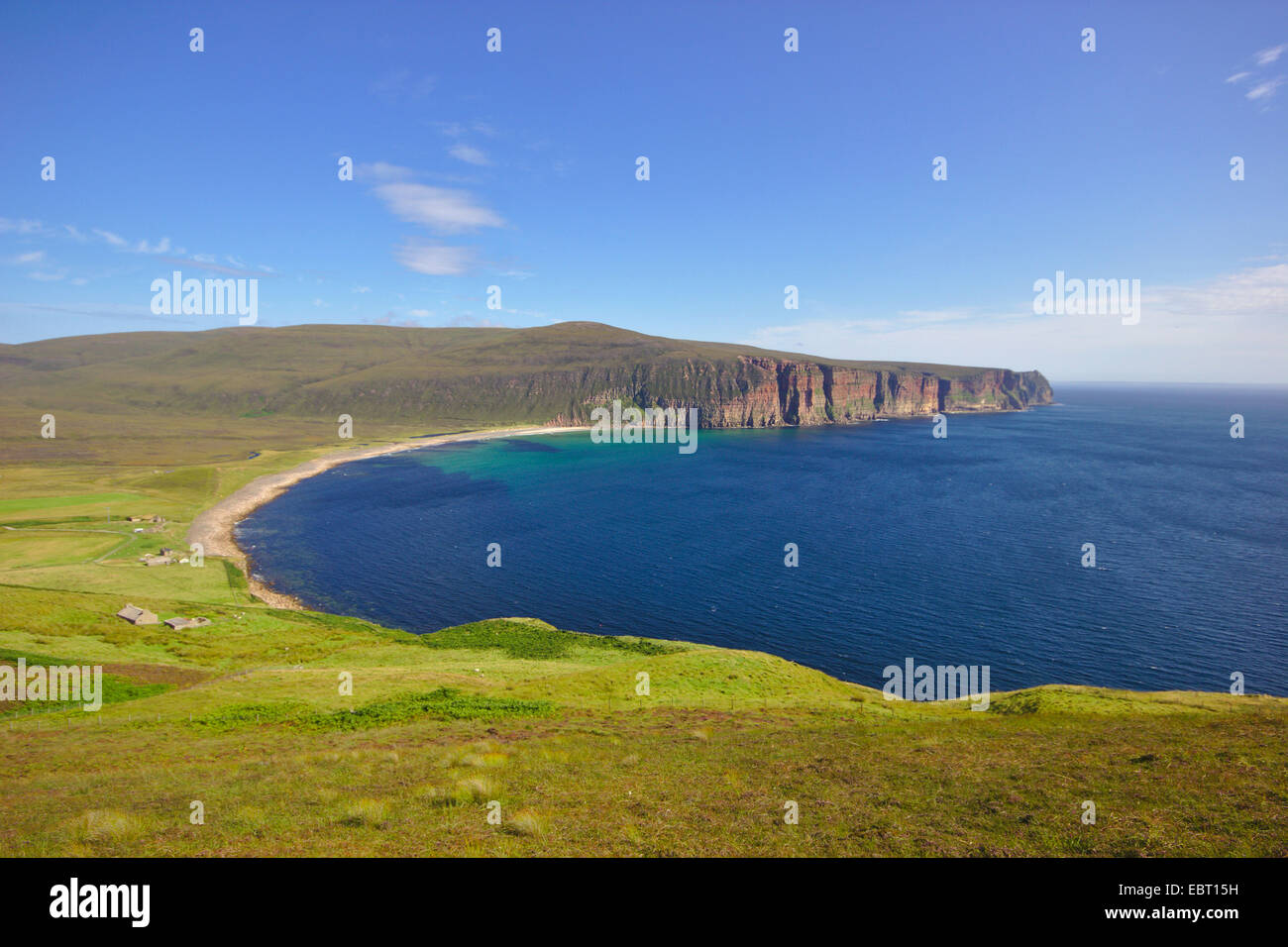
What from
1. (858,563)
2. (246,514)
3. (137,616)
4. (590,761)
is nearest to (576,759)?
(590,761)

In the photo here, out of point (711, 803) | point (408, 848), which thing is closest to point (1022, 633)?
point (711, 803)

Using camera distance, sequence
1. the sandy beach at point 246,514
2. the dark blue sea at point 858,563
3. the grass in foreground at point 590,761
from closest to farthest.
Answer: the grass in foreground at point 590,761 → the dark blue sea at point 858,563 → the sandy beach at point 246,514

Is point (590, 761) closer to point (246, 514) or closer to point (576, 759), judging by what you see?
point (576, 759)

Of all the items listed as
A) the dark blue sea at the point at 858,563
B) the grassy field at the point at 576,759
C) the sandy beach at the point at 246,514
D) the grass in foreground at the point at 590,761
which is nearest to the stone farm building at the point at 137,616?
the grassy field at the point at 576,759

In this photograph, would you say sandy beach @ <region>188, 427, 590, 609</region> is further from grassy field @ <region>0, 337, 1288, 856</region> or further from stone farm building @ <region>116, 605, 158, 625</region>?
grassy field @ <region>0, 337, 1288, 856</region>

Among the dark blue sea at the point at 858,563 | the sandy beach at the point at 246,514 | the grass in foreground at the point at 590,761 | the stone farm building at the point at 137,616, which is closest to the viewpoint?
the grass in foreground at the point at 590,761

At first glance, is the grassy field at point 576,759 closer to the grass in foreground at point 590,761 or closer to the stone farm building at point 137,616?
the grass in foreground at point 590,761
